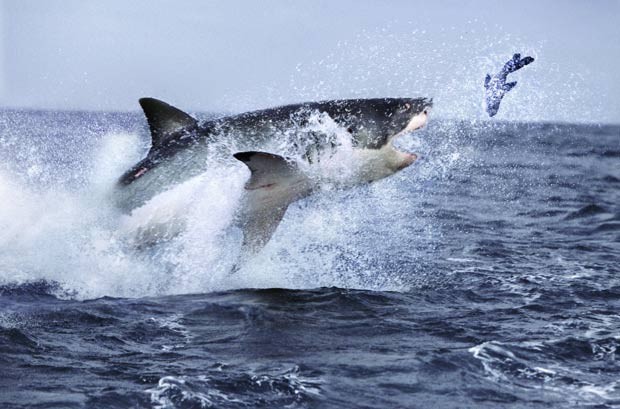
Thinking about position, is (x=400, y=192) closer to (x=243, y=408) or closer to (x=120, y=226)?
(x=120, y=226)

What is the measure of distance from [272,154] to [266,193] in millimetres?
974

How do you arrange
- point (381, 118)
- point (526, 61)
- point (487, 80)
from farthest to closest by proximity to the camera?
point (487, 80) < point (526, 61) < point (381, 118)

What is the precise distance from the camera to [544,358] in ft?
33.1

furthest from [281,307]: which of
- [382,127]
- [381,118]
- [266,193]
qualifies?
[381,118]

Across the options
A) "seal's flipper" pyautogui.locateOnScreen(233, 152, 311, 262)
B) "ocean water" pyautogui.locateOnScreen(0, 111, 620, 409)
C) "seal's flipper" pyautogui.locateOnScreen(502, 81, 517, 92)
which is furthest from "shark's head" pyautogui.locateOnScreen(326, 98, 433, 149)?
"seal's flipper" pyautogui.locateOnScreen(502, 81, 517, 92)

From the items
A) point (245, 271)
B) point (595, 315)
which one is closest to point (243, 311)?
point (245, 271)

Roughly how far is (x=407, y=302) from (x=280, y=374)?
13.3ft

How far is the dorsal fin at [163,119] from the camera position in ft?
44.0

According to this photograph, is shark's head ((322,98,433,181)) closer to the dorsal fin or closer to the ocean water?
the ocean water

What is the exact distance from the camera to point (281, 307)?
12414 millimetres

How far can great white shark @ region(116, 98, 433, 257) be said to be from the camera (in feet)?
40.8

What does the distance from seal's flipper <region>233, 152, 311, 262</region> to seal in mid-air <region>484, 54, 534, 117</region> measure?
4933mm

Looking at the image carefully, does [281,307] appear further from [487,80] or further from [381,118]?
[487,80]

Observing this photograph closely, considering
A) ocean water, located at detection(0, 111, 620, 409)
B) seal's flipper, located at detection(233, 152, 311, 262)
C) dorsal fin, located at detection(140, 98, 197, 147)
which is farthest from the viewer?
dorsal fin, located at detection(140, 98, 197, 147)
